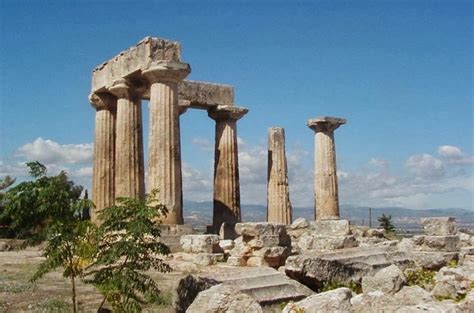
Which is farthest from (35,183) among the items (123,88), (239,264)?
(123,88)

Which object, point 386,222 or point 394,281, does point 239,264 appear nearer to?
point 394,281

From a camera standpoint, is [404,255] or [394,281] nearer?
[394,281]

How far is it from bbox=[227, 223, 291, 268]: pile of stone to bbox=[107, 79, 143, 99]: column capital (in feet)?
27.9

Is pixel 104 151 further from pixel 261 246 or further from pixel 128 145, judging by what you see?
pixel 261 246

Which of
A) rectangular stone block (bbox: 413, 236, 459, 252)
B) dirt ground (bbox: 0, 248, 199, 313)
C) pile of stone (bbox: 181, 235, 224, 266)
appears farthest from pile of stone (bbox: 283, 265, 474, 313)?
pile of stone (bbox: 181, 235, 224, 266)

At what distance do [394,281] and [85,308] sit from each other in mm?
5407

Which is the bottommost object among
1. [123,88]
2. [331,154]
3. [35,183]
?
[35,183]

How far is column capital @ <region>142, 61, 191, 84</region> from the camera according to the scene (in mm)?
19188

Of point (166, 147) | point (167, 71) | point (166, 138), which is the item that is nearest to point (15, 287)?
point (166, 147)

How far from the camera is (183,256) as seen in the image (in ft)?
55.0

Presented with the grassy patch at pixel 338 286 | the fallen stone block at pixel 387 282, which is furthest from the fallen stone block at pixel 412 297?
the grassy patch at pixel 338 286

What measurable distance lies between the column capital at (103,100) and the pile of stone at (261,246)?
10658 mm

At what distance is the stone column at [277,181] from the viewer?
28.6m

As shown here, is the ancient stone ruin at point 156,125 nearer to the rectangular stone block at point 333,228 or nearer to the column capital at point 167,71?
the column capital at point 167,71
